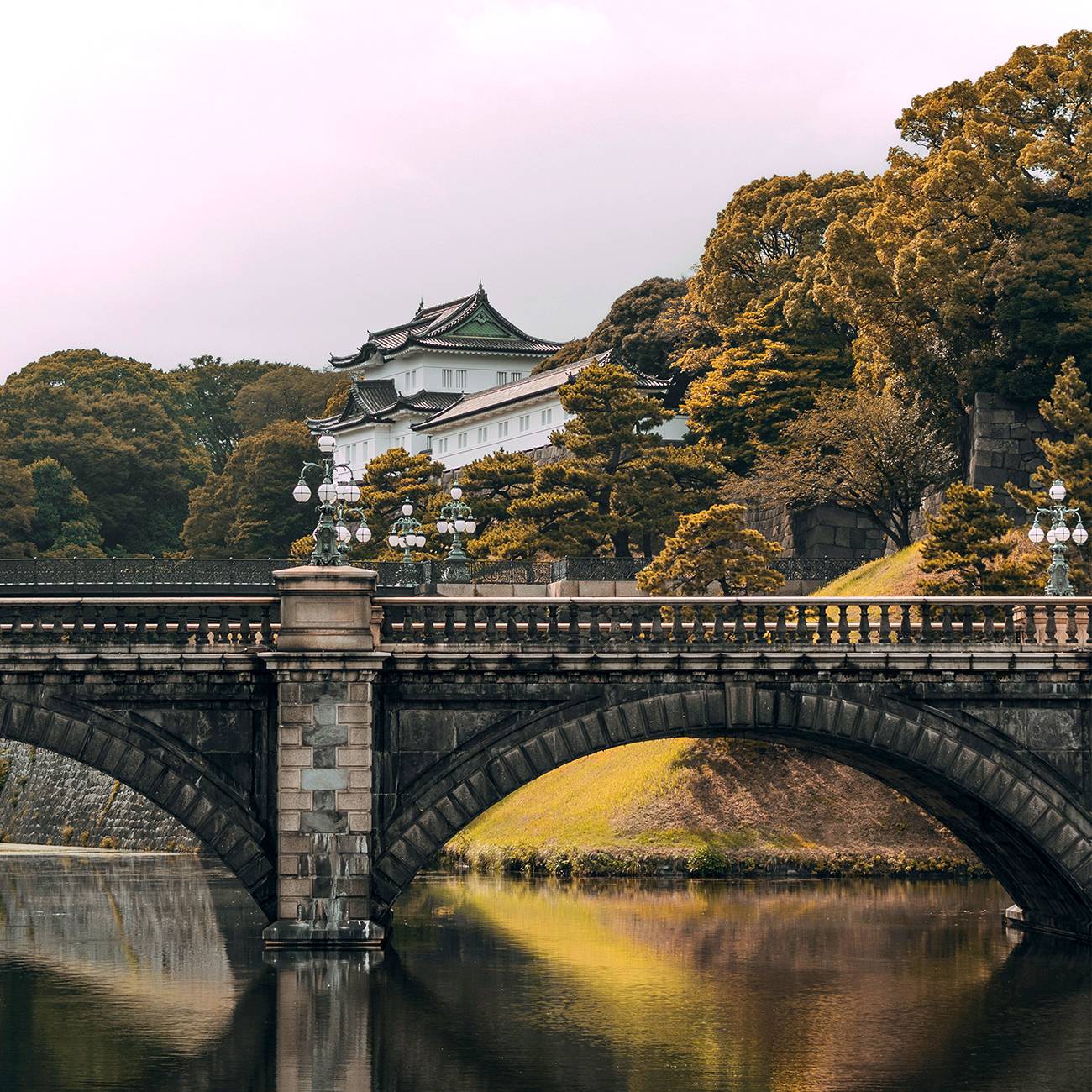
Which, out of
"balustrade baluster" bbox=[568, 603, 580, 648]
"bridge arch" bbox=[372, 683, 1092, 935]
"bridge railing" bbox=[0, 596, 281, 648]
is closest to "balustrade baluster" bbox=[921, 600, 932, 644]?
"bridge arch" bbox=[372, 683, 1092, 935]

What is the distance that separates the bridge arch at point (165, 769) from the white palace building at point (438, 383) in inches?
2944

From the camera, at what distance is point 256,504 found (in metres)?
120

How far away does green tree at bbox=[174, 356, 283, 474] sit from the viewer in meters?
152

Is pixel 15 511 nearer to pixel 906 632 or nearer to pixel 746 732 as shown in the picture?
pixel 746 732

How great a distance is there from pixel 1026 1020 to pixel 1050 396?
3825 cm

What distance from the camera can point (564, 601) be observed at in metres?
39.4

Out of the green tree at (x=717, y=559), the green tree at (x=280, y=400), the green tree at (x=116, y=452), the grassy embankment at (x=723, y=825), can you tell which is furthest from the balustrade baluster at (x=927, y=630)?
the green tree at (x=280, y=400)

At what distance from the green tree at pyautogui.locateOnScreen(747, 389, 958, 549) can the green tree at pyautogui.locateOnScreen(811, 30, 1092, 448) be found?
6.76 feet

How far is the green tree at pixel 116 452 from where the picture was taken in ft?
403

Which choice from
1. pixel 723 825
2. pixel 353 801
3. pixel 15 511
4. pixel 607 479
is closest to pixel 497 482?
pixel 607 479

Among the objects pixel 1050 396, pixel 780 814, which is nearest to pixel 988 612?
pixel 780 814

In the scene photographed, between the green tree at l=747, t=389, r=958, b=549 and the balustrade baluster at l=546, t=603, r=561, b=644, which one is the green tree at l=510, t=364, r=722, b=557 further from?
the balustrade baluster at l=546, t=603, r=561, b=644

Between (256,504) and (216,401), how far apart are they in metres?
36.4

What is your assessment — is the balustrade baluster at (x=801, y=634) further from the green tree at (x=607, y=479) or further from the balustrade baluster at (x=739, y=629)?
the green tree at (x=607, y=479)
